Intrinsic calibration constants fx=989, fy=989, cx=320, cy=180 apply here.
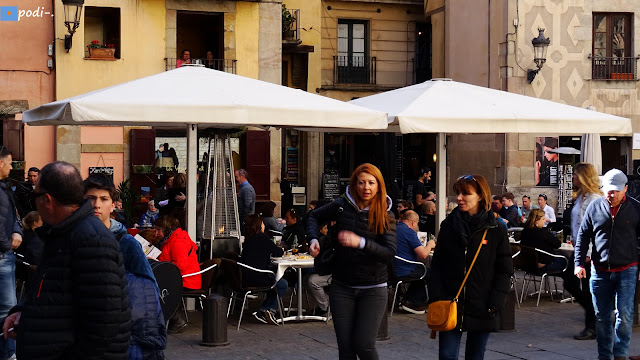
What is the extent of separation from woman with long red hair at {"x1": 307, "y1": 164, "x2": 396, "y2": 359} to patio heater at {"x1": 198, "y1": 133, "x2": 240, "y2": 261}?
15.8 feet

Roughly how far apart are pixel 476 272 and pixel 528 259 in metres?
5.79

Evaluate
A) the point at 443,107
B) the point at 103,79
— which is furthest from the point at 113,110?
the point at 103,79

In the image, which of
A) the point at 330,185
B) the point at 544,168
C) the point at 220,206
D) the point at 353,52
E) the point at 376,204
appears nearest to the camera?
the point at 376,204

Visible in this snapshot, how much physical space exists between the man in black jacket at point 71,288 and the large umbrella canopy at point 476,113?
7.02m

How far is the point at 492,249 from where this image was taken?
6.50m

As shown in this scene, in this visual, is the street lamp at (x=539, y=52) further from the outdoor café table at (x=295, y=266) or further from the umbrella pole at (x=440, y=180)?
the outdoor café table at (x=295, y=266)

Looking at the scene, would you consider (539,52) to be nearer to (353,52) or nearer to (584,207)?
(353,52)

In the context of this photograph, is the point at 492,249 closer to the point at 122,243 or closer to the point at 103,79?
the point at 122,243

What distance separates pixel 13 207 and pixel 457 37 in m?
20.1

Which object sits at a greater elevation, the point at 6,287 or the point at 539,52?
the point at 539,52

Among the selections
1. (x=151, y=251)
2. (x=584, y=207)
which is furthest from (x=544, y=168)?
(x=151, y=251)

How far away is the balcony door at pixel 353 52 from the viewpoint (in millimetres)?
28906

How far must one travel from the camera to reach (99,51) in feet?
72.4

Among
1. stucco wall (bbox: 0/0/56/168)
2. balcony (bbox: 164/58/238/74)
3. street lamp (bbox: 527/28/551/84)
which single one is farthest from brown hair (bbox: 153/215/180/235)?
street lamp (bbox: 527/28/551/84)
